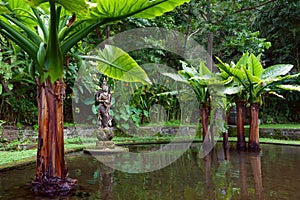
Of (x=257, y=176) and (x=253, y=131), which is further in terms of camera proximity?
(x=253, y=131)

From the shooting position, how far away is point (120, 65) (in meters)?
3.73

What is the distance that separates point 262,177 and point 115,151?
311 centimetres

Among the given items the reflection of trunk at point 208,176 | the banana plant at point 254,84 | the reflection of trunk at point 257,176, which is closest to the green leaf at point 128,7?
the reflection of trunk at point 208,176

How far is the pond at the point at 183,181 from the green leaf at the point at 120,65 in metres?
1.29

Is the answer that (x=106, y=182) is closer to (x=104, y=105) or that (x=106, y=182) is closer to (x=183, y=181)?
(x=183, y=181)

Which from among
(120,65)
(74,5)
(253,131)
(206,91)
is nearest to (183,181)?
(120,65)

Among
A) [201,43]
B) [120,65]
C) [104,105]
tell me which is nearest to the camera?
[120,65]

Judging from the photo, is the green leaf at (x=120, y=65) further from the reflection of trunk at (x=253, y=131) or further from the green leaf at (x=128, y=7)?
the reflection of trunk at (x=253, y=131)

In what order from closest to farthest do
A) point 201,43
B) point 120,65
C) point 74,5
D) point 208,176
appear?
point 74,5 → point 208,176 → point 120,65 → point 201,43

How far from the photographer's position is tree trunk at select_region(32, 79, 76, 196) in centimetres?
271

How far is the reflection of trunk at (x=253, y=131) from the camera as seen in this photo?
19.1 ft

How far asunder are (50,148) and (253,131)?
14.4 ft

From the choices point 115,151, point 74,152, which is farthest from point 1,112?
point 115,151

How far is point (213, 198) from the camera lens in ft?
7.83
